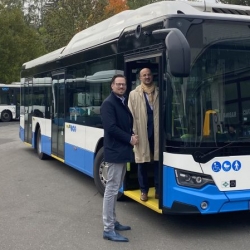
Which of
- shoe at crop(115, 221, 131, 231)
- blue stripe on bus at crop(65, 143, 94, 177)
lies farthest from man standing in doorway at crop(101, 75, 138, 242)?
blue stripe on bus at crop(65, 143, 94, 177)

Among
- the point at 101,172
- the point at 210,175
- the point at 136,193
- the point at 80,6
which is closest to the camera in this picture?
the point at 210,175

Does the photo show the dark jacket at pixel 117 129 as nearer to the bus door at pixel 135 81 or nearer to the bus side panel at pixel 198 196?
the bus side panel at pixel 198 196

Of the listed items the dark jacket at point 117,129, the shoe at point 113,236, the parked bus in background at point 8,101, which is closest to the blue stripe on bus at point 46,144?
the shoe at point 113,236

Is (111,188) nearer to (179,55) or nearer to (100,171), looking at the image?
(179,55)

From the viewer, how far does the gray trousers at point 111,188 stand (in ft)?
18.7

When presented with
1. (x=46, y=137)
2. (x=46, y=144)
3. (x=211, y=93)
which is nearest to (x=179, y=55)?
(x=211, y=93)

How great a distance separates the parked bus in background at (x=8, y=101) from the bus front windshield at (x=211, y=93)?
29.8 m

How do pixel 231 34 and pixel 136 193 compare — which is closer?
pixel 231 34

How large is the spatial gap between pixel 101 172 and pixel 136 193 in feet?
4.25

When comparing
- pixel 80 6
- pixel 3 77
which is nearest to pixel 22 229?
pixel 80 6

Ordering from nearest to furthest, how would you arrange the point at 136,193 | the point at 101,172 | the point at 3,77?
the point at 136,193, the point at 101,172, the point at 3,77

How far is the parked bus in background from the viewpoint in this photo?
3412cm

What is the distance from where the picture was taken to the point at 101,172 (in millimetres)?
8039

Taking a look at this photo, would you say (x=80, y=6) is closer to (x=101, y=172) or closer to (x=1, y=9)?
(x=1, y=9)
